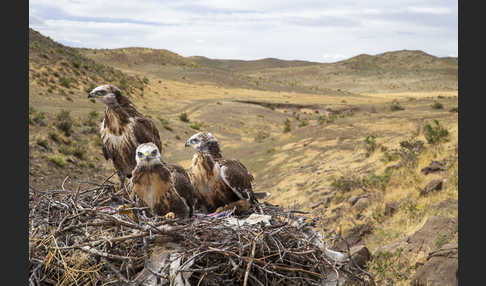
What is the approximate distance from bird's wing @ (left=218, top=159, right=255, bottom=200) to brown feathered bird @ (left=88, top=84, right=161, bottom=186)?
1.14 meters

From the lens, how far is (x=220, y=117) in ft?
115

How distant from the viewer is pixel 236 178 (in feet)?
17.6

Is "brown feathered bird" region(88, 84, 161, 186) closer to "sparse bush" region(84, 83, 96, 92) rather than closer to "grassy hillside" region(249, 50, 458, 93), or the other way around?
"sparse bush" region(84, 83, 96, 92)

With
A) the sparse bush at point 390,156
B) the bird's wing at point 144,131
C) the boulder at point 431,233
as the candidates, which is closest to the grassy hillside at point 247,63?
the sparse bush at point 390,156

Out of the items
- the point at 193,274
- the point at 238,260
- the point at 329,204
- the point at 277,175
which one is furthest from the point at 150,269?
the point at 277,175

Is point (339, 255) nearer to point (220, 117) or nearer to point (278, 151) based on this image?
point (278, 151)

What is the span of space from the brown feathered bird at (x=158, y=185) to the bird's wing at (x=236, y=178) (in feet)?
2.44

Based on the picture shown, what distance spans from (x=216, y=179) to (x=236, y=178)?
0.84 ft

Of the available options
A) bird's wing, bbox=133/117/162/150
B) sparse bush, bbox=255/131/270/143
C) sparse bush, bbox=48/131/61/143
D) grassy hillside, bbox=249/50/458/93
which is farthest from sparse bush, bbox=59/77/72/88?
grassy hillside, bbox=249/50/458/93

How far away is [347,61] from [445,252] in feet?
434

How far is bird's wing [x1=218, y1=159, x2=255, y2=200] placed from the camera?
532cm

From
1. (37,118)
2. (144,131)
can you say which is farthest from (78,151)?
(144,131)

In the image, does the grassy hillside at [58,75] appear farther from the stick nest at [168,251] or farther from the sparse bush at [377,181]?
the stick nest at [168,251]

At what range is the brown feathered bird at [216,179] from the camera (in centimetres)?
535
